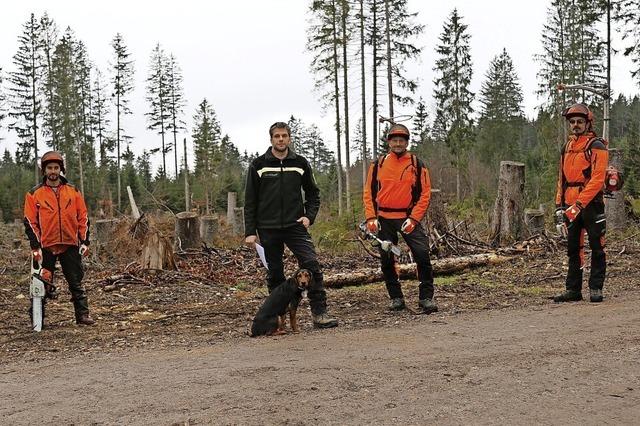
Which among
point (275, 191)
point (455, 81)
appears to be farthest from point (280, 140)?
point (455, 81)

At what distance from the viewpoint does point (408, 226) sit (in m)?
7.46

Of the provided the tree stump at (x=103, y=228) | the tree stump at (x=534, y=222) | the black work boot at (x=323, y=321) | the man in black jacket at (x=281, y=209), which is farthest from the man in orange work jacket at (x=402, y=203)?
the tree stump at (x=103, y=228)

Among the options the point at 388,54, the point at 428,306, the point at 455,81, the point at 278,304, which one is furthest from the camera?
the point at 455,81

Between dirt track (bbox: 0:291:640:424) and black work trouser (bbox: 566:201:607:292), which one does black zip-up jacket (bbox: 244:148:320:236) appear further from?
black work trouser (bbox: 566:201:607:292)

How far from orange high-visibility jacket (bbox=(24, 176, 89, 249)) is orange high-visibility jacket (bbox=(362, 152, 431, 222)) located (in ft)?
12.1

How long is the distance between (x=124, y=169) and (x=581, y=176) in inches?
2233

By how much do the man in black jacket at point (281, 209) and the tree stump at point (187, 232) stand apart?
788cm

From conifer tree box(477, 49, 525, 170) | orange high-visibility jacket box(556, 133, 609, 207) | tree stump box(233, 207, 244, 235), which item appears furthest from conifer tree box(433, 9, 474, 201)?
orange high-visibility jacket box(556, 133, 609, 207)

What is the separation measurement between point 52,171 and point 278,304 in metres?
3.28

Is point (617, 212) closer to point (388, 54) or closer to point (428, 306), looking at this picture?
point (428, 306)

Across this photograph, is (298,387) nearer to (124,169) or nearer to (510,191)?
(510,191)

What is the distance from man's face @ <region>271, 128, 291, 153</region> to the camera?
22.1 ft

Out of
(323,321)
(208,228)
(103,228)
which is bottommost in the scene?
(323,321)

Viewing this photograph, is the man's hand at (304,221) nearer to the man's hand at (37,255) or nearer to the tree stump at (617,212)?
the man's hand at (37,255)
